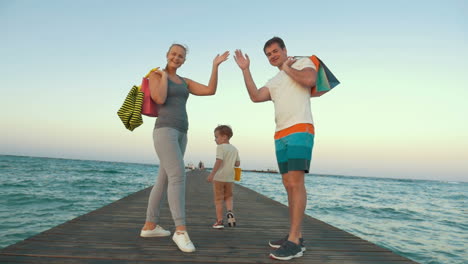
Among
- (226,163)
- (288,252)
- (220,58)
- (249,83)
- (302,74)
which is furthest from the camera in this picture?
(226,163)

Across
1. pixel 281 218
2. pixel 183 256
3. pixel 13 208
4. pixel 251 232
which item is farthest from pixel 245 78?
pixel 13 208

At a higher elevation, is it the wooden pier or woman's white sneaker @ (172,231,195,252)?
woman's white sneaker @ (172,231,195,252)

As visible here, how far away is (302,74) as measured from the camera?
101 inches

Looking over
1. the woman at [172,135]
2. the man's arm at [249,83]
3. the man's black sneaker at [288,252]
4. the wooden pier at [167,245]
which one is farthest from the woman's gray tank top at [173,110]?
→ the man's black sneaker at [288,252]

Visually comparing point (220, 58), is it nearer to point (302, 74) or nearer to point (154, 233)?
point (302, 74)

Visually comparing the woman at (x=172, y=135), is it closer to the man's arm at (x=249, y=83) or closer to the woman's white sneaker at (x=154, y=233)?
the woman's white sneaker at (x=154, y=233)

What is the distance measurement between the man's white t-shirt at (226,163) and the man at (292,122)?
1.35 metres

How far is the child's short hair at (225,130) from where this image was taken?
164 inches

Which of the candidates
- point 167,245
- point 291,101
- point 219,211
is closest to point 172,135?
point 167,245

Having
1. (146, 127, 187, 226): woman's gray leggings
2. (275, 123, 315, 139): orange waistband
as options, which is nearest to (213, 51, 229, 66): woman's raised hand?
(146, 127, 187, 226): woman's gray leggings

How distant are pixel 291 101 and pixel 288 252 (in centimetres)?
131

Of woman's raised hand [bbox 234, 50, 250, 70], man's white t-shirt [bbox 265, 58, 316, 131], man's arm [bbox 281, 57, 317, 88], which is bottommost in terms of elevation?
man's white t-shirt [bbox 265, 58, 316, 131]

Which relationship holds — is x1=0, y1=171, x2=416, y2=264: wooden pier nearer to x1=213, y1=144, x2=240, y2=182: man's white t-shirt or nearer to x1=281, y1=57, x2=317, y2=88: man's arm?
x1=213, y1=144, x2=240, y2=182: man's white t-shirt

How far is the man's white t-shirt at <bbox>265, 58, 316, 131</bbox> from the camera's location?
8.58 feet
